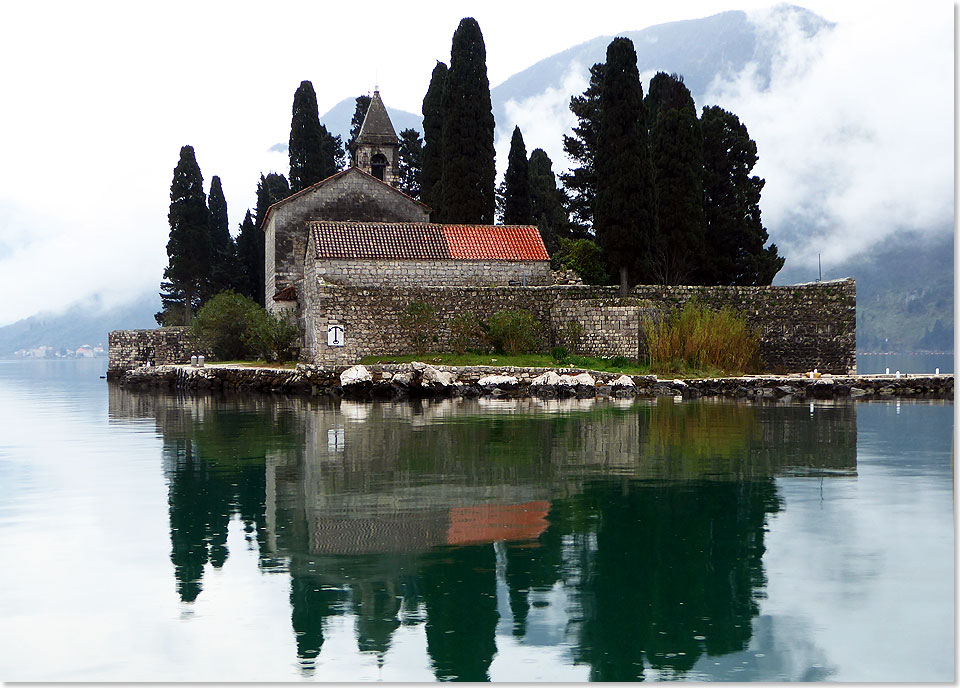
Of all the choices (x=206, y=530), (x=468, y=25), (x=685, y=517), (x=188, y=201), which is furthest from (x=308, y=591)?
(x=188, y=201)

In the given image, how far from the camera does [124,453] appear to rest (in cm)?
1555

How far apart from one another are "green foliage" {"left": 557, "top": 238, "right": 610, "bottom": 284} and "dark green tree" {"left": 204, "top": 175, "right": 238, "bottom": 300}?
61.2 ft

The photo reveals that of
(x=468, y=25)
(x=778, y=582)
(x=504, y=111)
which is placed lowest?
(x=778, y=582)

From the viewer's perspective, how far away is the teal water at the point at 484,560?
591 centimetres

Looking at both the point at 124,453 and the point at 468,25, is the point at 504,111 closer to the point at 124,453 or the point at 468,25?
the point at 468,25

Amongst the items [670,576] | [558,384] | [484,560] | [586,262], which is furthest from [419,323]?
[670,576]

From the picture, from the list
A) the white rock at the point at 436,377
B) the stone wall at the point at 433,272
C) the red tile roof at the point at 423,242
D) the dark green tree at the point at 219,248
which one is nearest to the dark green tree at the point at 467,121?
the red tile roof at the point at 423,242

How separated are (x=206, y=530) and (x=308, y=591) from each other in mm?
2551

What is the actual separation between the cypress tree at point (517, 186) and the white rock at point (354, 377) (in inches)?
708

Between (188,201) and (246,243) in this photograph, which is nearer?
(188,201)

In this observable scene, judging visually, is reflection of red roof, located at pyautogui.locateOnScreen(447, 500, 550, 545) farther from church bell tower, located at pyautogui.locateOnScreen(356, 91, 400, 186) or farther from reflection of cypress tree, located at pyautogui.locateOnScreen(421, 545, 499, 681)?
church bell tower, located at pyautogui.locateOnScreen(356, 91, 400, 186)

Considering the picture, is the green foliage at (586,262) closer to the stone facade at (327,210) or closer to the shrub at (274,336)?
the stone facade at (327,210)

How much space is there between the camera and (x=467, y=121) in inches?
1410

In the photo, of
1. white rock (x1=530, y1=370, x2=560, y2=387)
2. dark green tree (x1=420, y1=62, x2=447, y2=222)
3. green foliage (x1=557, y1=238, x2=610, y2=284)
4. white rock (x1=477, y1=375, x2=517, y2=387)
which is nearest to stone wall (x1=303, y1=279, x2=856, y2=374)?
white rock (x1=530, y1=370, x2=560, y2=387)
